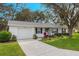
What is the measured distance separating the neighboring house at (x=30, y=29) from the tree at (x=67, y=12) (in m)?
1.29

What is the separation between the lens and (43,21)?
60.1 ft

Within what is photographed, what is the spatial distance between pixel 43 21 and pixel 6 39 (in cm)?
424

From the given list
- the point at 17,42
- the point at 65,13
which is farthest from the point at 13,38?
the point at 65,13

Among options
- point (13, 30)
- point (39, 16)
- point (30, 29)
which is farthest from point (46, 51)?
point (30, 29)

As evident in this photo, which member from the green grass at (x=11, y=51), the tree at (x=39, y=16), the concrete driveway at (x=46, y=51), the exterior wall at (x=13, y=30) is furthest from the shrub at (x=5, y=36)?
the green grass at (x=11, y=51)

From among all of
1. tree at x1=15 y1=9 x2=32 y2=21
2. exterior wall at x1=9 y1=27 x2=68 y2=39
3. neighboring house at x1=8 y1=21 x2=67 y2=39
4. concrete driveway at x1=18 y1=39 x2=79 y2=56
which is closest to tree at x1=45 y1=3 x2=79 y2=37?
neighboring house at x1=8 y1=21 x2=67 y2=39

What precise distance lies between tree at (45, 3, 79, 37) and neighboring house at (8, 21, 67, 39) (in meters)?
1.29

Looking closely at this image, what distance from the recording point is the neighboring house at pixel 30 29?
17.4m

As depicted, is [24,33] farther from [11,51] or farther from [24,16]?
[11,51]

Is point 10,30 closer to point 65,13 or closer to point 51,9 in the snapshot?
point 51,9

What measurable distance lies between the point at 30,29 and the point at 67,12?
4754 millimetres

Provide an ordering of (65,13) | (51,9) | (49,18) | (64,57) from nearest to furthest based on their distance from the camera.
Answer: (64,57)
(49,18)
(51,9)
(65,13)

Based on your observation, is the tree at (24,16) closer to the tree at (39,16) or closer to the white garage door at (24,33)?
the tree at (39,16)

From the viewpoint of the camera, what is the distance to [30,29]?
62.0ft
